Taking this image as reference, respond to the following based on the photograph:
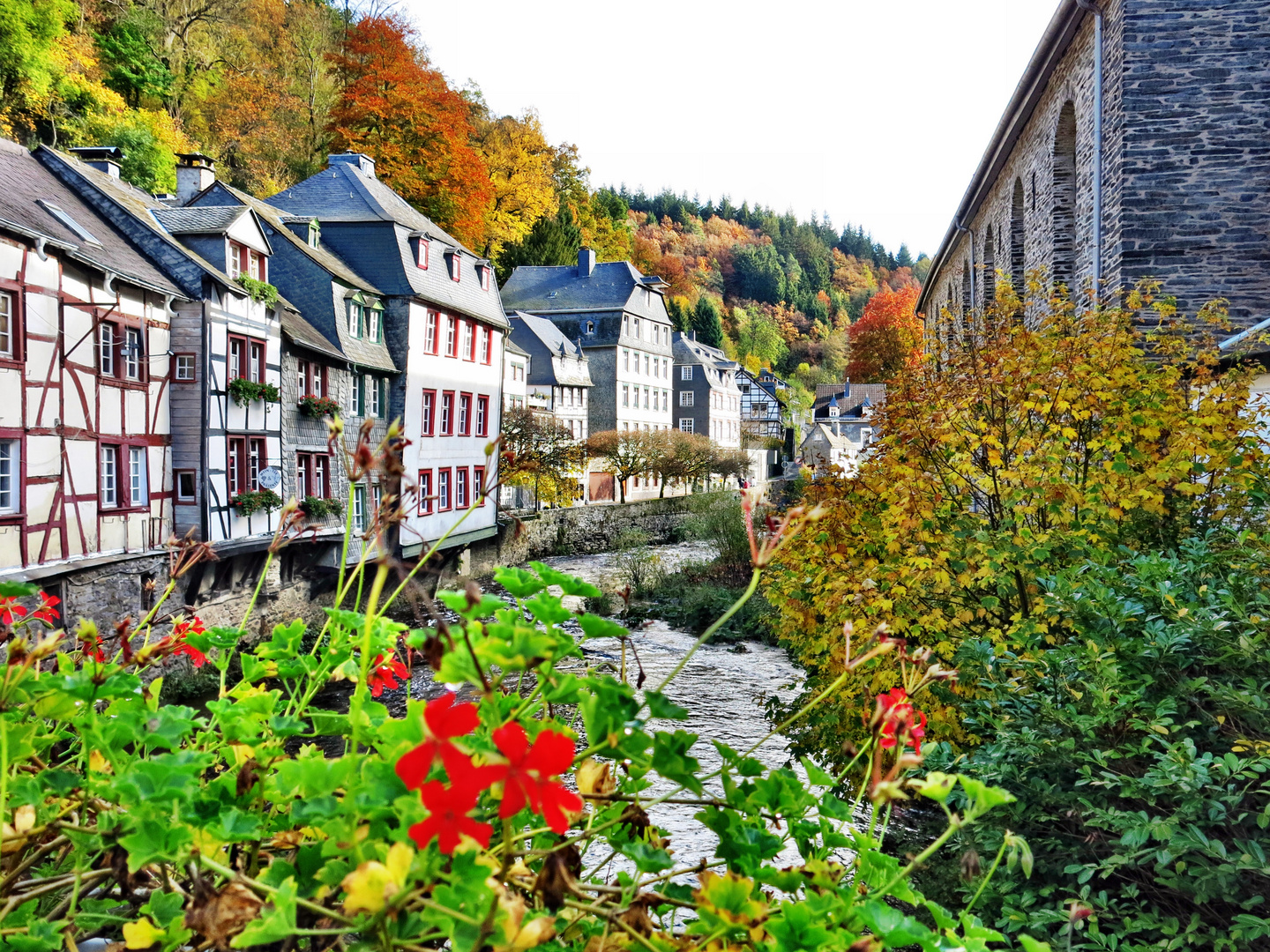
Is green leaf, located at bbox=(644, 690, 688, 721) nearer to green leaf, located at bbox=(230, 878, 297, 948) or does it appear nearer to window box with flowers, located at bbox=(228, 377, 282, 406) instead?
green leaf, located at bbox=(230, 878, 297, 948)

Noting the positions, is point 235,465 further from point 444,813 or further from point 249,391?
point 444,813

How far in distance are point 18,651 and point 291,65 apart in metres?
42.0

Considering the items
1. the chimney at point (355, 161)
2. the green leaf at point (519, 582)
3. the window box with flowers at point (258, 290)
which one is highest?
the chimney at point (355, 161)

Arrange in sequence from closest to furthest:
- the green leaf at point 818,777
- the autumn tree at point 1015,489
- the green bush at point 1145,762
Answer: the green leaf at point 818,777 → the green bush at point 1145,762 → the autumn tree at point 1015,489

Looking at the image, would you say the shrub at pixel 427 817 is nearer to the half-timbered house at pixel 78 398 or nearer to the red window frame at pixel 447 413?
the half-timbered house at pixel 78 398

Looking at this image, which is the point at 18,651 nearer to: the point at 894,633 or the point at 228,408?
the point at 894,633

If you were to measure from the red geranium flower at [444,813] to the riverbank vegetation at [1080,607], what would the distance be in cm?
78

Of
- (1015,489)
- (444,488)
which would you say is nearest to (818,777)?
(1015,489)

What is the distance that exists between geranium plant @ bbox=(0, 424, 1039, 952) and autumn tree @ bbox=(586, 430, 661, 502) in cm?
3817

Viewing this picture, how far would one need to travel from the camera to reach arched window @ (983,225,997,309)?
1909 centimetres

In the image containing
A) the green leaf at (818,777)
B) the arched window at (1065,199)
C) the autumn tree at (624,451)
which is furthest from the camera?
the autumn tree at (624,451)

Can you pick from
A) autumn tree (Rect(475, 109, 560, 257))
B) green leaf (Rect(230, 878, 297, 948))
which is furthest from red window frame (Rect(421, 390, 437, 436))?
green leaf (Rect(230, 878, 297, 948))

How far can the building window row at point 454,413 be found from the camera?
23484 millimetres

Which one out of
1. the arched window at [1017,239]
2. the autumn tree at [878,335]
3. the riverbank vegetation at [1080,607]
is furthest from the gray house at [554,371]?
the riverbank vegetation at [1080,607]
